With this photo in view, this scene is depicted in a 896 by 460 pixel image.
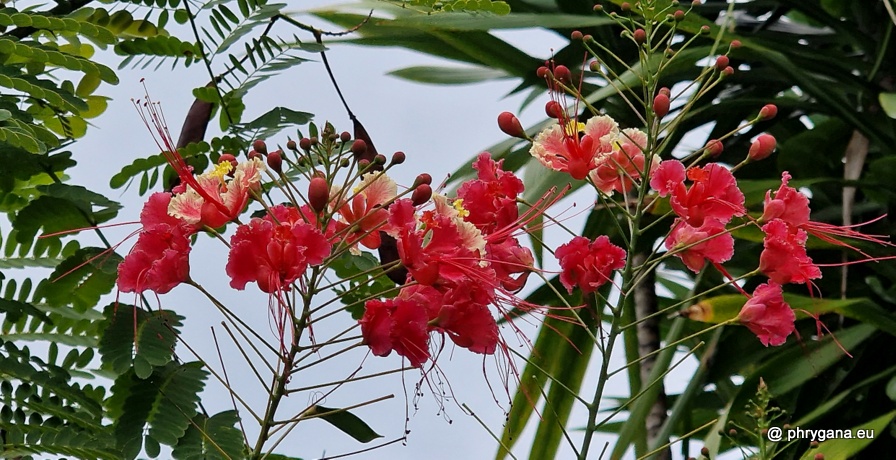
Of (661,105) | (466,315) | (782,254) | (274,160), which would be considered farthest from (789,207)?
(274,160)

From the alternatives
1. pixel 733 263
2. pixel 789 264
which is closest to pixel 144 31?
pixel 789 264

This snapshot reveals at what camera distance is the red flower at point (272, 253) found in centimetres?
67

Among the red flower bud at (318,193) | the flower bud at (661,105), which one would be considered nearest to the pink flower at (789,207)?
the flower bud at (661,105)

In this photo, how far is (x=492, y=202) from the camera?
85cm

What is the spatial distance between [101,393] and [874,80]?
5.68 ft

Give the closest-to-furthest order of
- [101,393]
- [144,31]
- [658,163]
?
1. [658,163]
2. [101,393]
3. [144,31]

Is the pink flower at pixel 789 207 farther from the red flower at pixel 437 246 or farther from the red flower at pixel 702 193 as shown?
the red flower at pixel 437 246

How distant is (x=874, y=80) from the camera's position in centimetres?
221

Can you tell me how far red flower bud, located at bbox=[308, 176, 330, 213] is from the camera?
26.5 inches

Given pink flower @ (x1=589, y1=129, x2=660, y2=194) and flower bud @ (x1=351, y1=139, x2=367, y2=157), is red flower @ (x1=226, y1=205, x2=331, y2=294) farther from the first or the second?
pink flower @ (x1=589, y1=129, x2=660, y2=194)

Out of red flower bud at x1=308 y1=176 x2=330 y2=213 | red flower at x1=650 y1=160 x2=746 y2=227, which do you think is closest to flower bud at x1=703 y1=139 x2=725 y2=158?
red flower at x1=650 y1=160 x2=746 y2=227

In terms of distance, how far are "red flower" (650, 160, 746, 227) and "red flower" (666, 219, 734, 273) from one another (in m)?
0.02

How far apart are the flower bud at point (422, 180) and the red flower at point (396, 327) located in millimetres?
81

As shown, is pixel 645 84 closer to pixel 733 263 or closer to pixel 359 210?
pixel 359 210
